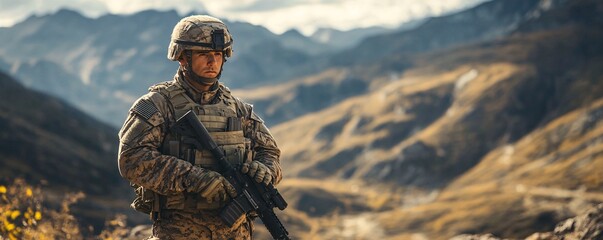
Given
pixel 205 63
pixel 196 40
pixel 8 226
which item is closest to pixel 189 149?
pixel 205 63

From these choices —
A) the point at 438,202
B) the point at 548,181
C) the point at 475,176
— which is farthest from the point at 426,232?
the point at 475,176

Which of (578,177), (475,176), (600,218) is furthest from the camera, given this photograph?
(475,176)

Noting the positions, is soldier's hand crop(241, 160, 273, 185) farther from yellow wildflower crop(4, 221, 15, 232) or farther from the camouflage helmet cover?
yellow wildflower crop(4, 221, 15, 232)

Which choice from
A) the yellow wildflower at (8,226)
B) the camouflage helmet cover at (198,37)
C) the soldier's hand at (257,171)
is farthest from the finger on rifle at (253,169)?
the yellow wildflower at (8,226)

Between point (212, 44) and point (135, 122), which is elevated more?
point (212, 44)

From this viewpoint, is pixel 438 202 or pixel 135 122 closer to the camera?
pixel 135 122

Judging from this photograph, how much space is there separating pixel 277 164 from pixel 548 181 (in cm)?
17014

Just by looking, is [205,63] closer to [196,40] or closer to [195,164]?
[196,40]

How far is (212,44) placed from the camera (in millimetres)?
9477

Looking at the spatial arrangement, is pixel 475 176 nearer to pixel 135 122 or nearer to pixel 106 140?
pixel 106 140

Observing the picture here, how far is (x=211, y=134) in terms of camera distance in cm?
955

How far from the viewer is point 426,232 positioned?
154625 mm

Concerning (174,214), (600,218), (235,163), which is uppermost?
(600,218)

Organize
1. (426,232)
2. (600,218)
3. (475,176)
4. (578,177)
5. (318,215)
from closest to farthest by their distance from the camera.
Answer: (600,218) → (426,232) → (578,177) → (318,215) → (475,176)
